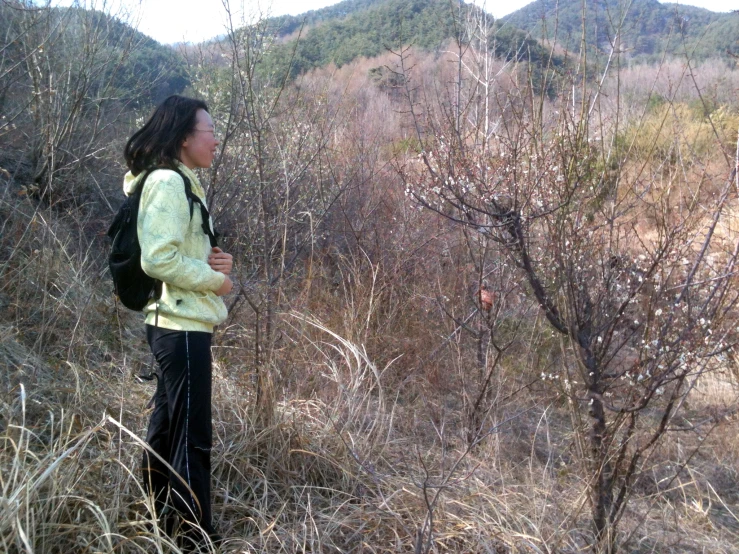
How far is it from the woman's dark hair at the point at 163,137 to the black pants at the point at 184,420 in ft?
1.91

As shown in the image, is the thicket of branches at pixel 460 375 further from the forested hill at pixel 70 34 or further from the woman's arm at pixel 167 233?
the forested hill at pixel 70 34

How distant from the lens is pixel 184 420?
2256 mm

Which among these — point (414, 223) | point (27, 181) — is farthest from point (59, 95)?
point (414, 223)

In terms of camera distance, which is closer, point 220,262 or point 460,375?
point 220,262

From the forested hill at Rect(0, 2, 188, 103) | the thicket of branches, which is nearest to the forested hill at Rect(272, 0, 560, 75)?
the forested hill at Rect(0, 2, 188, 103)

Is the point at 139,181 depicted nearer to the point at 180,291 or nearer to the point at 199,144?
the point at 199,144

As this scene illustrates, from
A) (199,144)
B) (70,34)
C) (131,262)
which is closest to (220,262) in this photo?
(131,262)

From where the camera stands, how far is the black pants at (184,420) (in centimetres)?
223

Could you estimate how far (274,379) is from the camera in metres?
3.42

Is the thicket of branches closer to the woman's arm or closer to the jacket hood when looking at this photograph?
the woman's arm

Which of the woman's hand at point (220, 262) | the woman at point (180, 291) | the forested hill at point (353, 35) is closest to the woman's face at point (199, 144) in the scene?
the woman at point (180, 291)

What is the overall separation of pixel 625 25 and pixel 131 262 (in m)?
2.68

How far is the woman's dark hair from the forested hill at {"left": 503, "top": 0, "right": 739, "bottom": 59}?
1.68m

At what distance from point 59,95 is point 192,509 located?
250 inches
